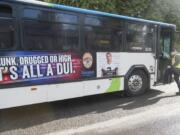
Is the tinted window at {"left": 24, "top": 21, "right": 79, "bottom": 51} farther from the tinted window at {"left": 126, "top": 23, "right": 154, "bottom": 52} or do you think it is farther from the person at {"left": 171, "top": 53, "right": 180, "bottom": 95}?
the person at {"left": 171, "top": 53, "right": 180, "bottom": 95}

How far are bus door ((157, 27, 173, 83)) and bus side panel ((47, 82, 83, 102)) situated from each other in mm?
3641

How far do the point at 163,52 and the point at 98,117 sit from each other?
4.35 metres

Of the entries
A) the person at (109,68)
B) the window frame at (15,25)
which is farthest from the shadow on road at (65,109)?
the window frame at (15,25)

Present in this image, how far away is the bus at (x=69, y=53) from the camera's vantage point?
18.4 ft

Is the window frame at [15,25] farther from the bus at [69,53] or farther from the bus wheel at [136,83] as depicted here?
the bus wheel at [136,83]

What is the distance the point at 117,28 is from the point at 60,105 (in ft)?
9.42

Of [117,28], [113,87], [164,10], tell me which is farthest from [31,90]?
[164,10]

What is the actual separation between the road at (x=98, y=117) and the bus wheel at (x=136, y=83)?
0.29 meters

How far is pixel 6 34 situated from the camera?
5543mm

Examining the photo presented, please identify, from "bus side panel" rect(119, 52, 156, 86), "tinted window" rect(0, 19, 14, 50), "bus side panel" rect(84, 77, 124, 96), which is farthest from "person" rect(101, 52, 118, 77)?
"tinted window" rect(0, 19, 14, 50)

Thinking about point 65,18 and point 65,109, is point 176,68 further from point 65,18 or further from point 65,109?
point 65,18

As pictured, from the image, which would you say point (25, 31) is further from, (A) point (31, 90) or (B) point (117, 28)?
(B) point (117, 28)

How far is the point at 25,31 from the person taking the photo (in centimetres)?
579

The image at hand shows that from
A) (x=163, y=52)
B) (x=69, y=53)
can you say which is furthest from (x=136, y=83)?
(x=69, y=53)
